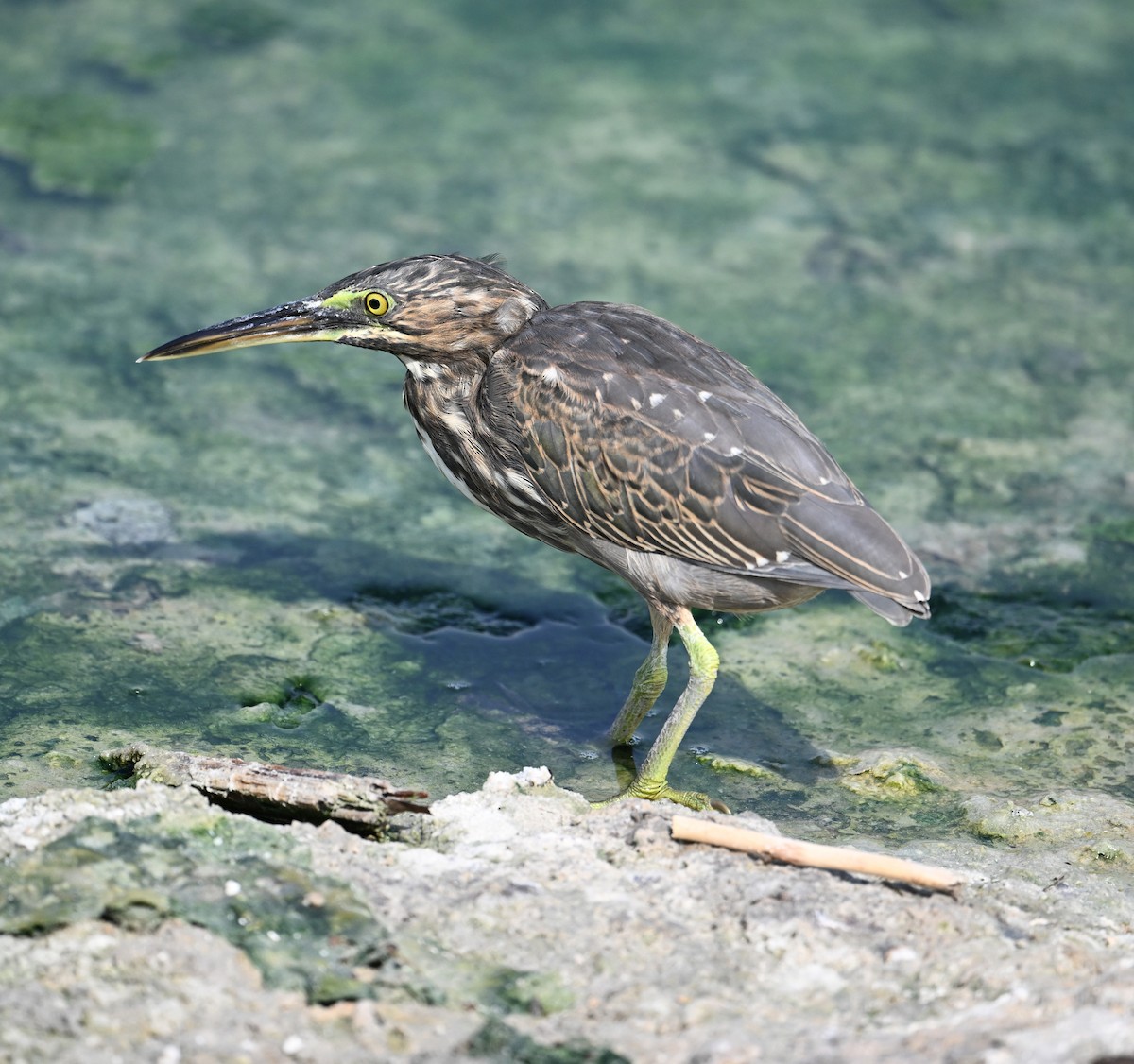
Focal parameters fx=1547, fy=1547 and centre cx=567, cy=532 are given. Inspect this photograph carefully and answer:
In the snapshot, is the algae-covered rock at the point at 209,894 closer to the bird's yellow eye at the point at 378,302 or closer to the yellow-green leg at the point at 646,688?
the yellow-green leg at the point at 646,688

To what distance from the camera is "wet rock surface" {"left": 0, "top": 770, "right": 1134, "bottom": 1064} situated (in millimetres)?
3115

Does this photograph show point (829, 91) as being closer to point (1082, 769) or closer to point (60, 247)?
point (60, 247)

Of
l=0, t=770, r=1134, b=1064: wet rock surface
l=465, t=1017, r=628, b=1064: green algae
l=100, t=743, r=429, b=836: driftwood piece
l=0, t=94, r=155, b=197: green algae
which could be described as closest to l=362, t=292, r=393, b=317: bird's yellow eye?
l=100, t=743, r=429, b=836: driftwood piece

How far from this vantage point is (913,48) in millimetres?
10180

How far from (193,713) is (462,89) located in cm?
572

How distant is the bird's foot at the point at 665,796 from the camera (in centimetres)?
465

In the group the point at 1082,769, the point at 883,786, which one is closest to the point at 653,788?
the point at 883,786

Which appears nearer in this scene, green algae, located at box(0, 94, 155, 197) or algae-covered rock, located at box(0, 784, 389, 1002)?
algae-covered rock, located at box(0, 784, 389, 1002)

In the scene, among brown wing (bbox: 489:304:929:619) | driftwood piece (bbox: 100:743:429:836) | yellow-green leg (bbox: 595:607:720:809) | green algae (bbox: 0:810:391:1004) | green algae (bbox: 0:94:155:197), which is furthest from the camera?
green algae (bbox: 0:94:155:197)

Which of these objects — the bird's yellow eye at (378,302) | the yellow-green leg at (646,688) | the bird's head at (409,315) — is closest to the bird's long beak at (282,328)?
the bird's head at (409,315)

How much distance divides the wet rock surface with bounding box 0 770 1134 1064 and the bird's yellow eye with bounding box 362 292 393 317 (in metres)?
1.79

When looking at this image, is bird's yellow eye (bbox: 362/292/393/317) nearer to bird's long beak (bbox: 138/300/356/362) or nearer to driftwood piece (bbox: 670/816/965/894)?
bird's long beak (bbox: 138/300/356/362)

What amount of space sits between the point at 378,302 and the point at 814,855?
230cm

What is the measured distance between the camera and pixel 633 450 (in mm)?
4746
